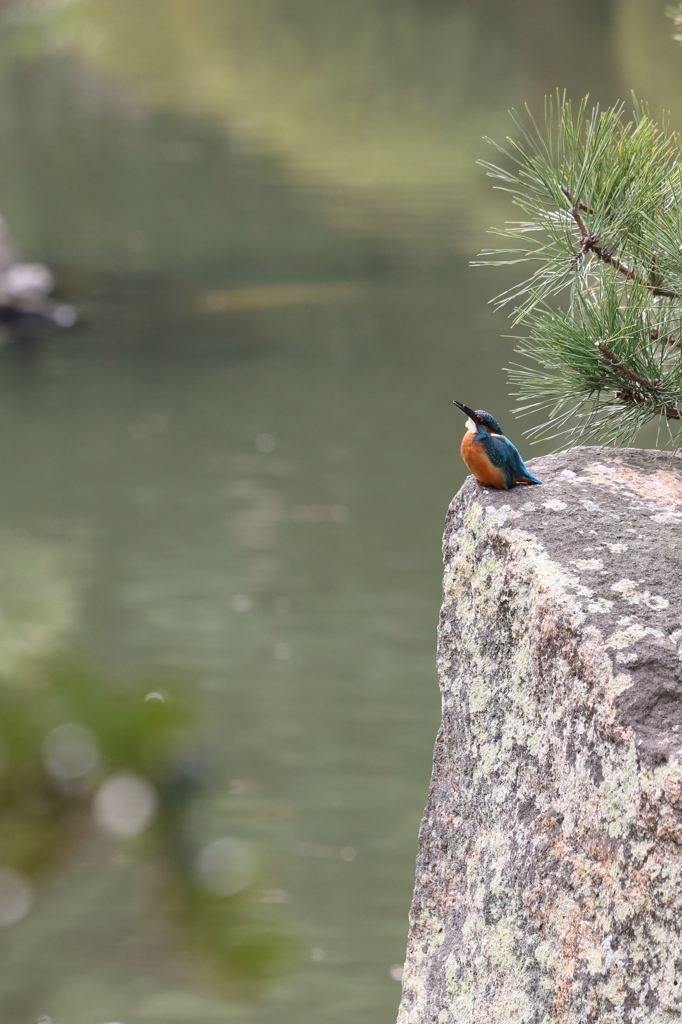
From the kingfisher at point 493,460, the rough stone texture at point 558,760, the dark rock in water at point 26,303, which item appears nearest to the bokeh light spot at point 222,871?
the rough stone texture at point 558,760

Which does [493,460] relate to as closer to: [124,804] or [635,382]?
[635,382]

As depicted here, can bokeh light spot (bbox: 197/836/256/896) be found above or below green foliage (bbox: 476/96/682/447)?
below

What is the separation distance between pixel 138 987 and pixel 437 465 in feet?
8.38

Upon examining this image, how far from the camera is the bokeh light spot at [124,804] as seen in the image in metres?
0.47

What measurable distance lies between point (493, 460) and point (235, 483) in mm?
3019

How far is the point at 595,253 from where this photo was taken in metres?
1.08

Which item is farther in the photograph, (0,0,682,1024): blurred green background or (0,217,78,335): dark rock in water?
(0,217,78,335): dark rock in water

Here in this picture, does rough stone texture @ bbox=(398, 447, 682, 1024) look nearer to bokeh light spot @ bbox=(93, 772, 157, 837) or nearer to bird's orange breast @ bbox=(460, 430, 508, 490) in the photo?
bird's orange breast @ bbox=(460, 430, 508, 490)

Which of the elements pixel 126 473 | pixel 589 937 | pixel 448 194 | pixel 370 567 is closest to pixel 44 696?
pixel 589 937

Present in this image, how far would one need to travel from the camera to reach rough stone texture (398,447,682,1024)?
815mm

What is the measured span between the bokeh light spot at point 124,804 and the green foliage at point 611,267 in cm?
69

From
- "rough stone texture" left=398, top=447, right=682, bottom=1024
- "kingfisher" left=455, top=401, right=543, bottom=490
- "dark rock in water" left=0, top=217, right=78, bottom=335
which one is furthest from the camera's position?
"dark rock in water" left=0, top=217, right=78, bottom=335

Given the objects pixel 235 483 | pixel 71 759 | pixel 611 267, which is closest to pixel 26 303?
pixel 235 483

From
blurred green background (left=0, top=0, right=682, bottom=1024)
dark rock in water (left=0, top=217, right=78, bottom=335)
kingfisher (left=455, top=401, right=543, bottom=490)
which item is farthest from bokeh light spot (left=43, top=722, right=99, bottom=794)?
dark rock in water (left=0, top=217, right=78, bottom=335)
